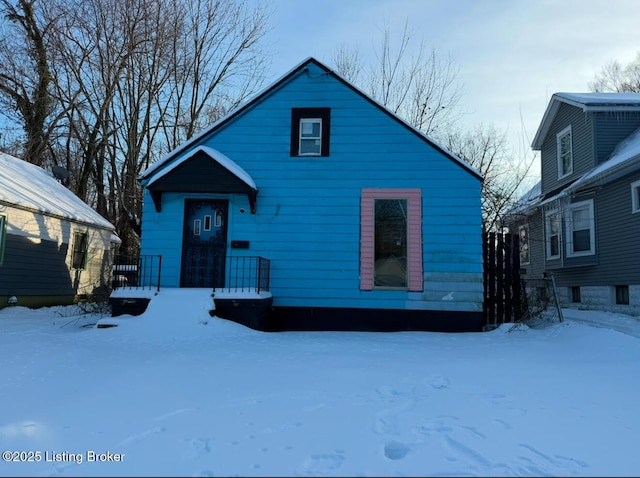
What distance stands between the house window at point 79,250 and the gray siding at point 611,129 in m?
16.6

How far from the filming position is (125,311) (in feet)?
25.2

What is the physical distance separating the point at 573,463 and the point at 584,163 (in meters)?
13.3

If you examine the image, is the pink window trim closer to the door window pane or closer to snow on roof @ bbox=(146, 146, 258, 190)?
the door window pane

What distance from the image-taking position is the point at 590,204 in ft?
41.7

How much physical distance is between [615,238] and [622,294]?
1.56 metres

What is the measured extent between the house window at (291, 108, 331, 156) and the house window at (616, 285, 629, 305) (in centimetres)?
915

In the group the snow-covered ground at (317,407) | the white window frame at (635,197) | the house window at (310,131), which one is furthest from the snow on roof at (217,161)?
the white window frame at (635,197)

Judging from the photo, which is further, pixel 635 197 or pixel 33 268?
pixel 33 268

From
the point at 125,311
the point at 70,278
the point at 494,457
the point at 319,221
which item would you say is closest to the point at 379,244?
the point at 319,221

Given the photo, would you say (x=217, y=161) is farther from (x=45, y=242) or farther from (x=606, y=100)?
(x=606, y=100)

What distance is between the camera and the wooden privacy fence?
8.80 meters

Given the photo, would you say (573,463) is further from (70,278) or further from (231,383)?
(70,278)

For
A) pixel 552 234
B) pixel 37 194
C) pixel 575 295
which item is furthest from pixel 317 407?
pixel 552 234

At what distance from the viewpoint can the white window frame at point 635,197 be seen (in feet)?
35.1
